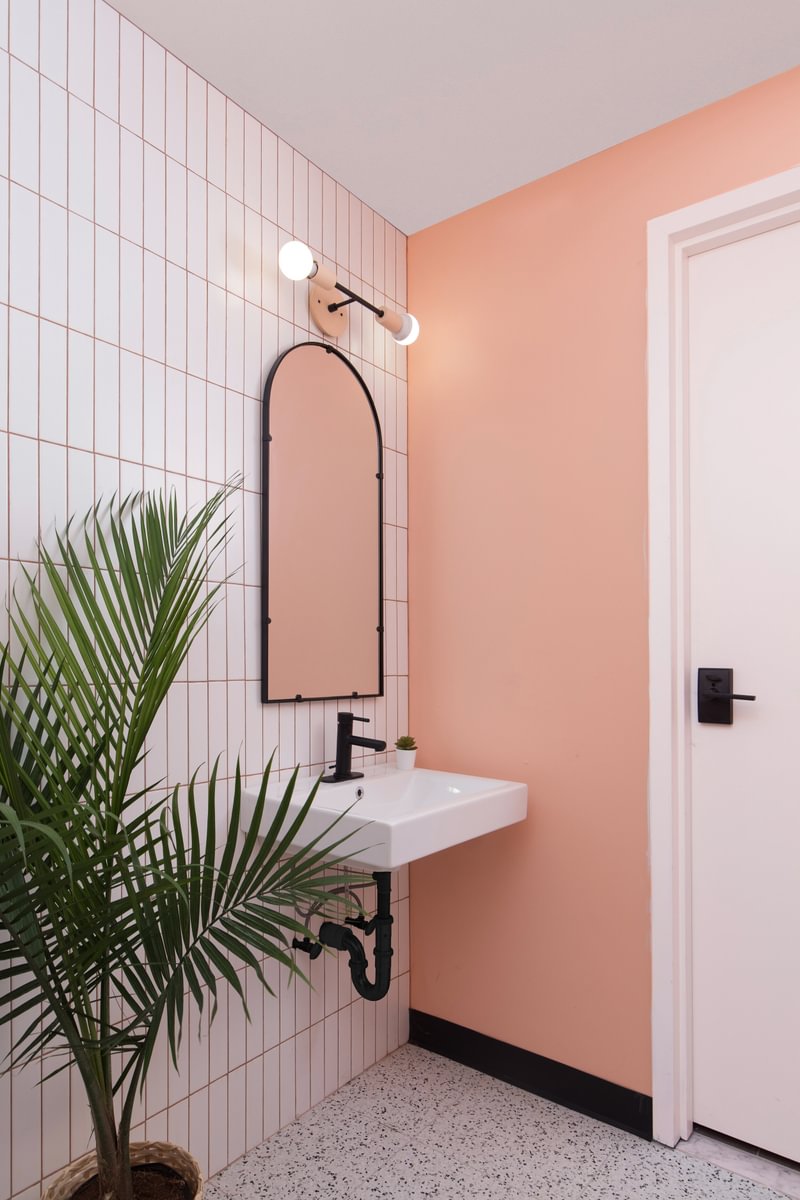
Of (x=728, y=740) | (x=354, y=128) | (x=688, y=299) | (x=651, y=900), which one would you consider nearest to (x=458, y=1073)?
(x=651, y=900)

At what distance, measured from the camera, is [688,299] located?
198 cm

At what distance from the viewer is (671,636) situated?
1908 mm

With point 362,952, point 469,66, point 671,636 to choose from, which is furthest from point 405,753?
point 469,66

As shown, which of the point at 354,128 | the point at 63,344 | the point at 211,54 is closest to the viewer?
the point at 63,344

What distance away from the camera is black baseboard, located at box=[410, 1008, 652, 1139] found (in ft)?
6.26

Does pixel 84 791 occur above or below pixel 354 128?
below

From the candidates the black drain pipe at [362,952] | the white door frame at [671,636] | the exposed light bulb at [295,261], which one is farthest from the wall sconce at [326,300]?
the black drain pipe at [362,952]

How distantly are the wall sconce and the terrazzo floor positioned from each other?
6.67ft

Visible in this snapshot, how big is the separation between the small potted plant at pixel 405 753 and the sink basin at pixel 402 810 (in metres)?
0.02

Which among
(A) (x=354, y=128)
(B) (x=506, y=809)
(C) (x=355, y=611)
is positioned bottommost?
(B) (x=506, y=809)

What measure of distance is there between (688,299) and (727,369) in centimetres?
22

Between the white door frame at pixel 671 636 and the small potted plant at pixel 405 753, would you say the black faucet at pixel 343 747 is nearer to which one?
the small potted plant at pixel 405 753

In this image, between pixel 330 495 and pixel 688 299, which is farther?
pixel 330 495

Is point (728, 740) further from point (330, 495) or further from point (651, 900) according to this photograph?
point (330, 495)
